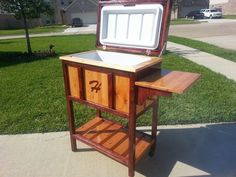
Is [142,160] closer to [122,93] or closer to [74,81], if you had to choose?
[122,93]

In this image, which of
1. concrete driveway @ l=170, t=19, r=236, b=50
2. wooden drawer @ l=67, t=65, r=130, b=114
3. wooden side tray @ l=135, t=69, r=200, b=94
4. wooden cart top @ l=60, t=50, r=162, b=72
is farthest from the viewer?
concrete driveway @ l=170, t=19, r=236, b=50

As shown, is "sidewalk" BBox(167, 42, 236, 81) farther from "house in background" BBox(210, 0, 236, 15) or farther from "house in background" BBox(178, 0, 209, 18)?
"house in background" BBox(210, 0, 236, 15)

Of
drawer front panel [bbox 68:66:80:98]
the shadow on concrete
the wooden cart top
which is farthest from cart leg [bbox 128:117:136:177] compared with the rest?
drawer front panel [bbox 68:66:80:98]

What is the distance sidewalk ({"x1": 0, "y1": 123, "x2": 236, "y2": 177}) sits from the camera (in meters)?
2.75

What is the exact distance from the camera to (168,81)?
2.16 meters

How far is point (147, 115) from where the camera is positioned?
→ 4051mm

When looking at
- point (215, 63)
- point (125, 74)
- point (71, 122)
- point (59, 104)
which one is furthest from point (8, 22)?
point (125, 74)

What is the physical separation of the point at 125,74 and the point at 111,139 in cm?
116

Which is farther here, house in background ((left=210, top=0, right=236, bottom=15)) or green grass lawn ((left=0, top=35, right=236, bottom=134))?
house in background ((left=210, top=0, right=236, bottom=15))

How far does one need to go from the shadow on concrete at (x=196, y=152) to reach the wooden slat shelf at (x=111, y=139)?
0.68ft

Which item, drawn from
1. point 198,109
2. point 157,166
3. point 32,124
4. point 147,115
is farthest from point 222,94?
point 32,124

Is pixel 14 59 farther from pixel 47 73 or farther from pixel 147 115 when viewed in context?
pixel 147 115

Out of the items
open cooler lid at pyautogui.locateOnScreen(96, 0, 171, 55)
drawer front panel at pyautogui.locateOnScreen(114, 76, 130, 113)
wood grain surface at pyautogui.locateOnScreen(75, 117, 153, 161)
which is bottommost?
wood grain surface at pyautogui.locateOnScreen(75, 117, 153, 161)

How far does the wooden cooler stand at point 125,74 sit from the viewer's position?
223 cm
